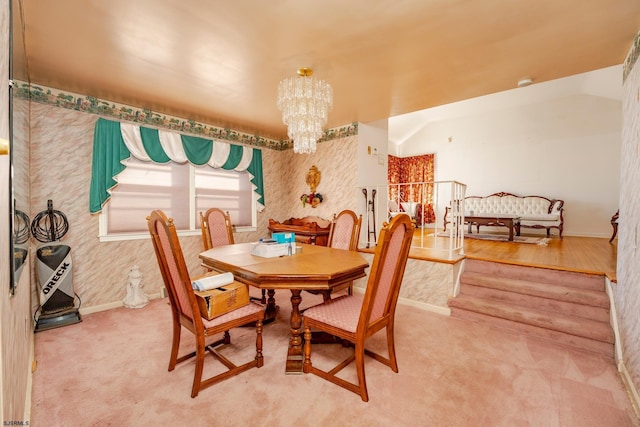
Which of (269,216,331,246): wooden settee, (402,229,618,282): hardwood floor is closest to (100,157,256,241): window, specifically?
(269,216,331,246): wooden settee

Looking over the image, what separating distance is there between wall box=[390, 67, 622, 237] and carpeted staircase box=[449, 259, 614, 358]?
12.9ft

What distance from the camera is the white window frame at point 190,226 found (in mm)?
3160

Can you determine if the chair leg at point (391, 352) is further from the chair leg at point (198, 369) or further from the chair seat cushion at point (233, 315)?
the chair leg at point (198, 369)

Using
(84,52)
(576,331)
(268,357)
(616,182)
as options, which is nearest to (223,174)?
(84,52)

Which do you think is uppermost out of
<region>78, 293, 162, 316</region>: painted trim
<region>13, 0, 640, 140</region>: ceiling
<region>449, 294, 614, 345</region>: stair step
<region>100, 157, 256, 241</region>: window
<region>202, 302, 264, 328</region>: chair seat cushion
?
<region>13, 0, 640, 140</region>: ceiling

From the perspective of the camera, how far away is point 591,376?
193 cm

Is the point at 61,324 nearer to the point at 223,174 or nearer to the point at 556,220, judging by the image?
the point at 223,174

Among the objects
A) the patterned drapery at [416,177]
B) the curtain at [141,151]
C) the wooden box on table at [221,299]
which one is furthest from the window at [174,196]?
the patterned drapery at [416,177]

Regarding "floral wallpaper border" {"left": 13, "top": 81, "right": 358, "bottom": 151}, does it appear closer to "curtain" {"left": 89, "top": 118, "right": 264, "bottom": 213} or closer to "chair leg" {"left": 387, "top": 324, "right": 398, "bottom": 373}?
"curtain" {"left": 89, "top": 118, "right": 264, "bottom": 213}

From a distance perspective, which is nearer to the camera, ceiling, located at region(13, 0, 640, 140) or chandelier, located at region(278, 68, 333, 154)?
ceiling, located at region(13, 0, 640, 140)

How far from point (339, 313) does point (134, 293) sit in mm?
2673

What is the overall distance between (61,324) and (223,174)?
2.53 meters

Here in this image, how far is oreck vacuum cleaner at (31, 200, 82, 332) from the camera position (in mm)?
2613

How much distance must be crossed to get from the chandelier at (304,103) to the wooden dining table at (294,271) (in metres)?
1.11
